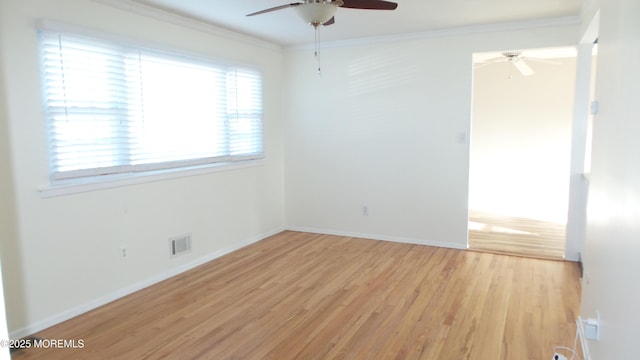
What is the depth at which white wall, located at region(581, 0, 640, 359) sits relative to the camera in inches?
64.9

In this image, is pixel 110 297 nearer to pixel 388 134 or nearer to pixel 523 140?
pixel 388 134

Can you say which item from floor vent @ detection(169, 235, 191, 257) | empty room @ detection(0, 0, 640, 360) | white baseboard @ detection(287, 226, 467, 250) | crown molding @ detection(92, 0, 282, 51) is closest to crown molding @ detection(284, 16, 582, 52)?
empty room @ detection(0, 0, 640, 360)

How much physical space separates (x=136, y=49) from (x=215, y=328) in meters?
2.47

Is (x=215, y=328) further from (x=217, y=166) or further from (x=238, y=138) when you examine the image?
(x=238, y=138)

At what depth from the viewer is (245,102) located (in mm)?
5180

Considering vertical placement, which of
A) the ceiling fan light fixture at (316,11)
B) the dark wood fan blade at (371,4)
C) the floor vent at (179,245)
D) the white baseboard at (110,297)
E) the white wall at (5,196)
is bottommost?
the white baseboard at (110,297)

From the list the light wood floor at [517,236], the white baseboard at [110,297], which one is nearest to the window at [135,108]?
the white baseboard at [110,297]

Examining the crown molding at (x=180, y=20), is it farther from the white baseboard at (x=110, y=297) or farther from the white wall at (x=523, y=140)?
the white wall at (x=523, y=140)

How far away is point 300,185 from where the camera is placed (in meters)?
6.00

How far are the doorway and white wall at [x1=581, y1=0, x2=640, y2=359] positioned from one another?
383cm

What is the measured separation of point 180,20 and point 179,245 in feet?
7.35

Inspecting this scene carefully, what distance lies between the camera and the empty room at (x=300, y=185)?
109 inches

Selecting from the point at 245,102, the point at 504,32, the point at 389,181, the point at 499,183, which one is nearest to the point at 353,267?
the point at 389,181

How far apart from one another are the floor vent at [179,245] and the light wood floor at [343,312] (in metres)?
0.25
